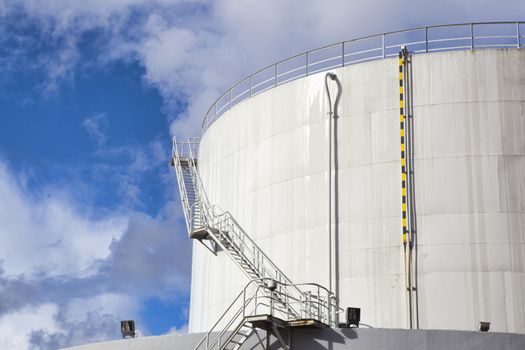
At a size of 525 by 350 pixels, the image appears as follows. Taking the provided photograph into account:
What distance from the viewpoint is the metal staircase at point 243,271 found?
20734 mm

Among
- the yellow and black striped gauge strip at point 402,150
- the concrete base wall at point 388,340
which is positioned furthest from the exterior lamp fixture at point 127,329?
the yellow and black striped gauge strip at point 402,150

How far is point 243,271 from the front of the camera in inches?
976

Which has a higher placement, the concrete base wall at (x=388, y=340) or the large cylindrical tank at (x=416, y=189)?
the large cylindrical tank at (x=416, y=189)

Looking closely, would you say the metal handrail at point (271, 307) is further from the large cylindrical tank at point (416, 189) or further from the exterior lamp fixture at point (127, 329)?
the exterior lamp fixture at point (127, 329)

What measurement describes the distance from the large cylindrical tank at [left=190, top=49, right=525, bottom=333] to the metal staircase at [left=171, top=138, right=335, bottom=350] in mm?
460

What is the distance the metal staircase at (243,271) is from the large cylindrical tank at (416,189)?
0.46 m

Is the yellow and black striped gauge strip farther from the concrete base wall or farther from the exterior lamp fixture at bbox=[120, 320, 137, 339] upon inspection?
the exterior lamp fixture at bbox=[120, 320, 137, 339]

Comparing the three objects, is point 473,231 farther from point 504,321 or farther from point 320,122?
point 320,122

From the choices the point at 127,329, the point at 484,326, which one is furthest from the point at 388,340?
the point at 127,329

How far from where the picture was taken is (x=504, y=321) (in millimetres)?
21781

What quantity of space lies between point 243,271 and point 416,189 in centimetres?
543

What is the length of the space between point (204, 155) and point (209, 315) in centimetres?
577

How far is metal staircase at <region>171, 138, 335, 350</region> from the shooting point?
2073 cm

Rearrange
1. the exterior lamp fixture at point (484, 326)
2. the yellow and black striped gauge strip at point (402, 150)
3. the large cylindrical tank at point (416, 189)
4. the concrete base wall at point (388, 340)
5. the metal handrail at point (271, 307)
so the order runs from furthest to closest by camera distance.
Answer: the yellow and black striped gauge strip at point (402, 150)
the large cylindrical tank at point (416, 189)
the metal handrail at point (271, 307)
the exterior lamp fixture at point (484, 326)
the concrete base wall at point (388, 340)
